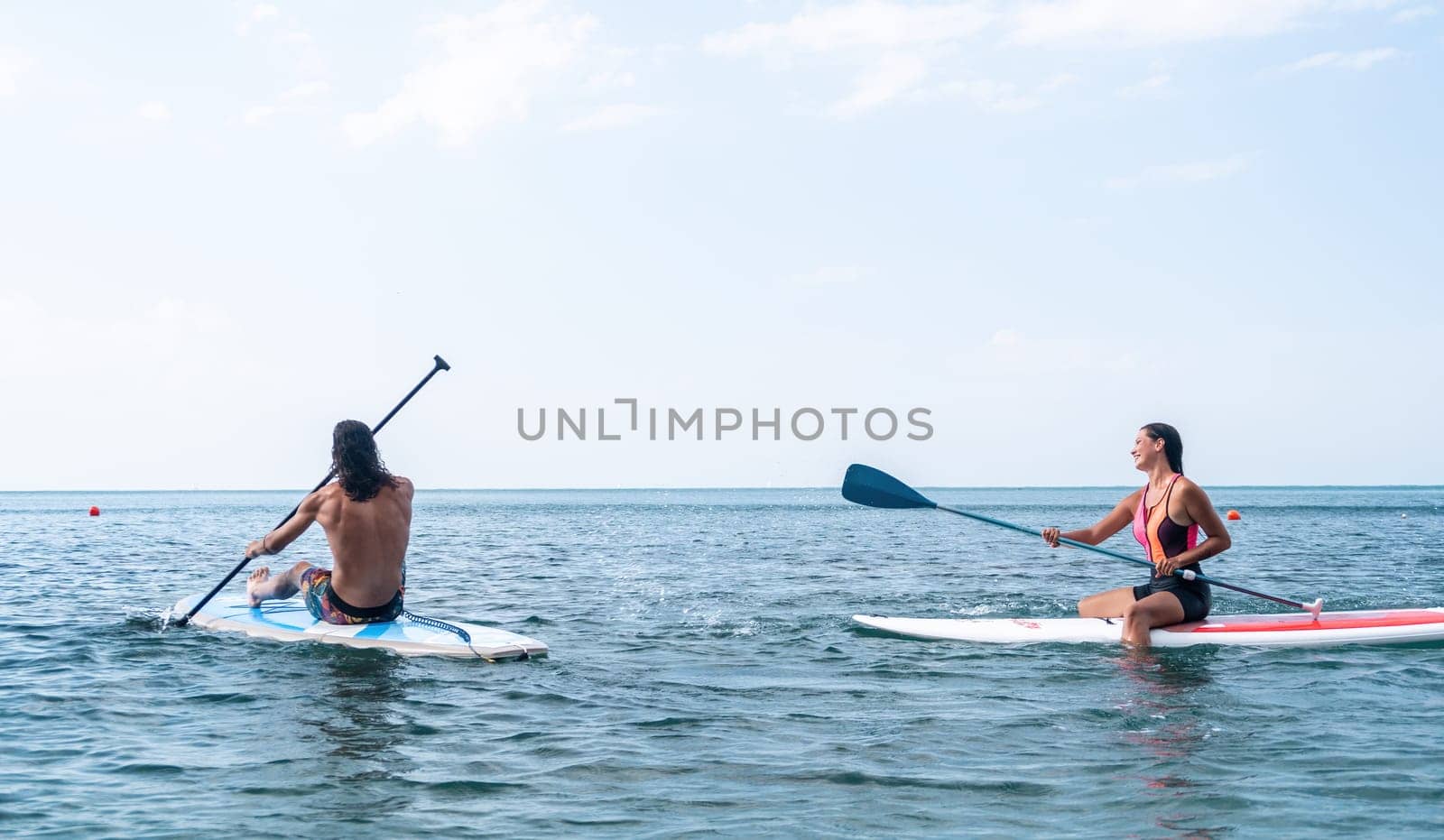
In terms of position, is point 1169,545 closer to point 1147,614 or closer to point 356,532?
point 1147,614

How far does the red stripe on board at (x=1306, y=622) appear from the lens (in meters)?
9.23

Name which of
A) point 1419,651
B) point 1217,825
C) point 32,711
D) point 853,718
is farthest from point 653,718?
point 1419,651

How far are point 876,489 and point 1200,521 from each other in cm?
314

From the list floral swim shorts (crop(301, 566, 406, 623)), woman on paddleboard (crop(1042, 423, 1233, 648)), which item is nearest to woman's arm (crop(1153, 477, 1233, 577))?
woman on paddleboard (crop(1042, 423, 1233, 648))

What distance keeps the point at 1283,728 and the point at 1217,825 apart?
6.91ft

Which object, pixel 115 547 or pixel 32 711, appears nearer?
pixel 32 711

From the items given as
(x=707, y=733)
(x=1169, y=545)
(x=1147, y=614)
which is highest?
(x=1169, y=545)

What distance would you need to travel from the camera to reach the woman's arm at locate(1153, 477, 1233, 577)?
8555 mm

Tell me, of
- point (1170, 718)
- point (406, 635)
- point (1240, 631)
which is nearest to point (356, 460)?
point (406, 635)

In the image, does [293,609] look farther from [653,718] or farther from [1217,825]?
[1217,825]

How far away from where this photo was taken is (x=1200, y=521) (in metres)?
8.59

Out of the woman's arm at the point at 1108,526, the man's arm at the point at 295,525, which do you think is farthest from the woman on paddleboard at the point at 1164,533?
the man's arm at the point at 295,525

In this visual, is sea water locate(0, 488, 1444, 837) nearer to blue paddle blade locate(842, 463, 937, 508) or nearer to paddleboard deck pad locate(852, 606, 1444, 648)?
paddleboard deck pad locate(852, 606, 1444, 648)

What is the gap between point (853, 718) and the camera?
6855 millimetres
